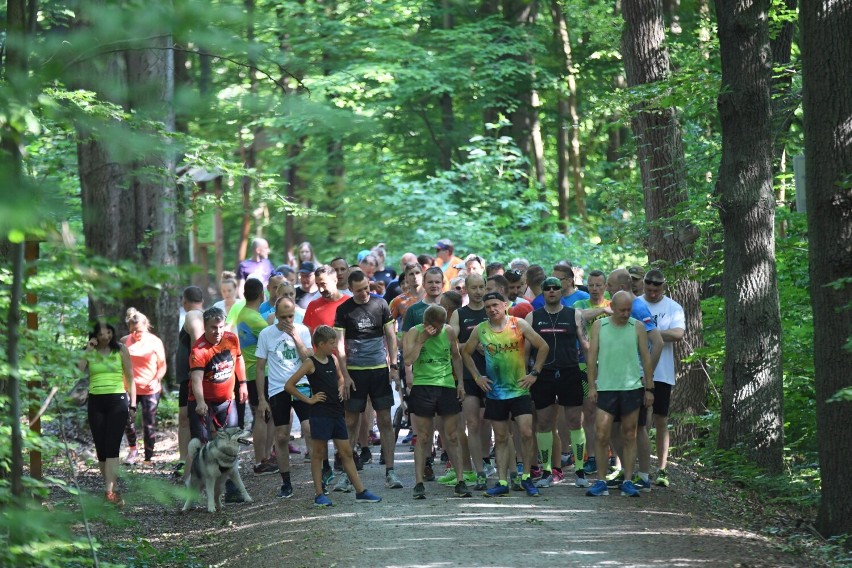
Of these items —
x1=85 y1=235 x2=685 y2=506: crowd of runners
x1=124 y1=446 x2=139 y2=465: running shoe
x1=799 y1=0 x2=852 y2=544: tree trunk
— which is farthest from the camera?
x1=124 y1=446 x2=139 y2=465: running shoe

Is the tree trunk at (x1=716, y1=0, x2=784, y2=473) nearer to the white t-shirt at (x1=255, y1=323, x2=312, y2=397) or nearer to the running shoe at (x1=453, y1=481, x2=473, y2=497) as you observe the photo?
the running shoe at (x1=453, y1=481, x2=473, y2=497)

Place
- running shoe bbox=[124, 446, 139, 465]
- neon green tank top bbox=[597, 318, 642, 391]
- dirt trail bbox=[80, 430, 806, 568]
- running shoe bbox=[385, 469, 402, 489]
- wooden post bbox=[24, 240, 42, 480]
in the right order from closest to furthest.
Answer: wooden post bbox=[24, 240, 42, 480]
dirt trail bbox=[80, 430, 806, 568]
neon green tank top bbox=[597, 318, 642, 391]
running shoe bbox=[385, 469, 402, 489]
running shoe bbox=[124, 446, 139, 465]

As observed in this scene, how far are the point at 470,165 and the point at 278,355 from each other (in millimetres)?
13439

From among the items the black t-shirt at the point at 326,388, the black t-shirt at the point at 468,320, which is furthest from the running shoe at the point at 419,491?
the black t-shirt at the point at 468,320

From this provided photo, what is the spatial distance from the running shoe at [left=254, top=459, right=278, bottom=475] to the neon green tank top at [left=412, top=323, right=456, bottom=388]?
335cm

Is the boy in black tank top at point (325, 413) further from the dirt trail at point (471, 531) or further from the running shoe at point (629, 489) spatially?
the running shoe at point (629, 489)

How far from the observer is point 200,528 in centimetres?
1165

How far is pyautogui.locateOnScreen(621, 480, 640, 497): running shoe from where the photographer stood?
11148 mm

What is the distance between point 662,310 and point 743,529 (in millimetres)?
2550

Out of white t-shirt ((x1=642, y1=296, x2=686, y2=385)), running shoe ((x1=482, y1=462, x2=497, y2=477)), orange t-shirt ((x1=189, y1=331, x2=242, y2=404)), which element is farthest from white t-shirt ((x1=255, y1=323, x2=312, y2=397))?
white t-shirt ((x1=642, y1=296, x2=686, y2=385))

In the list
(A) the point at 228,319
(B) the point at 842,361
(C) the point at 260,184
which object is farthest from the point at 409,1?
(B) the point at 842,361

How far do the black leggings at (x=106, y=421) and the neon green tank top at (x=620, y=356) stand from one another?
5146 millimetres

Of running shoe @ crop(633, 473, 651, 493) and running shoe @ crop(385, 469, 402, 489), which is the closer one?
running shoe @ crop(633, 473, 651, 493)

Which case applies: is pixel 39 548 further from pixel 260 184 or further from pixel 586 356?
pixel 260 184
